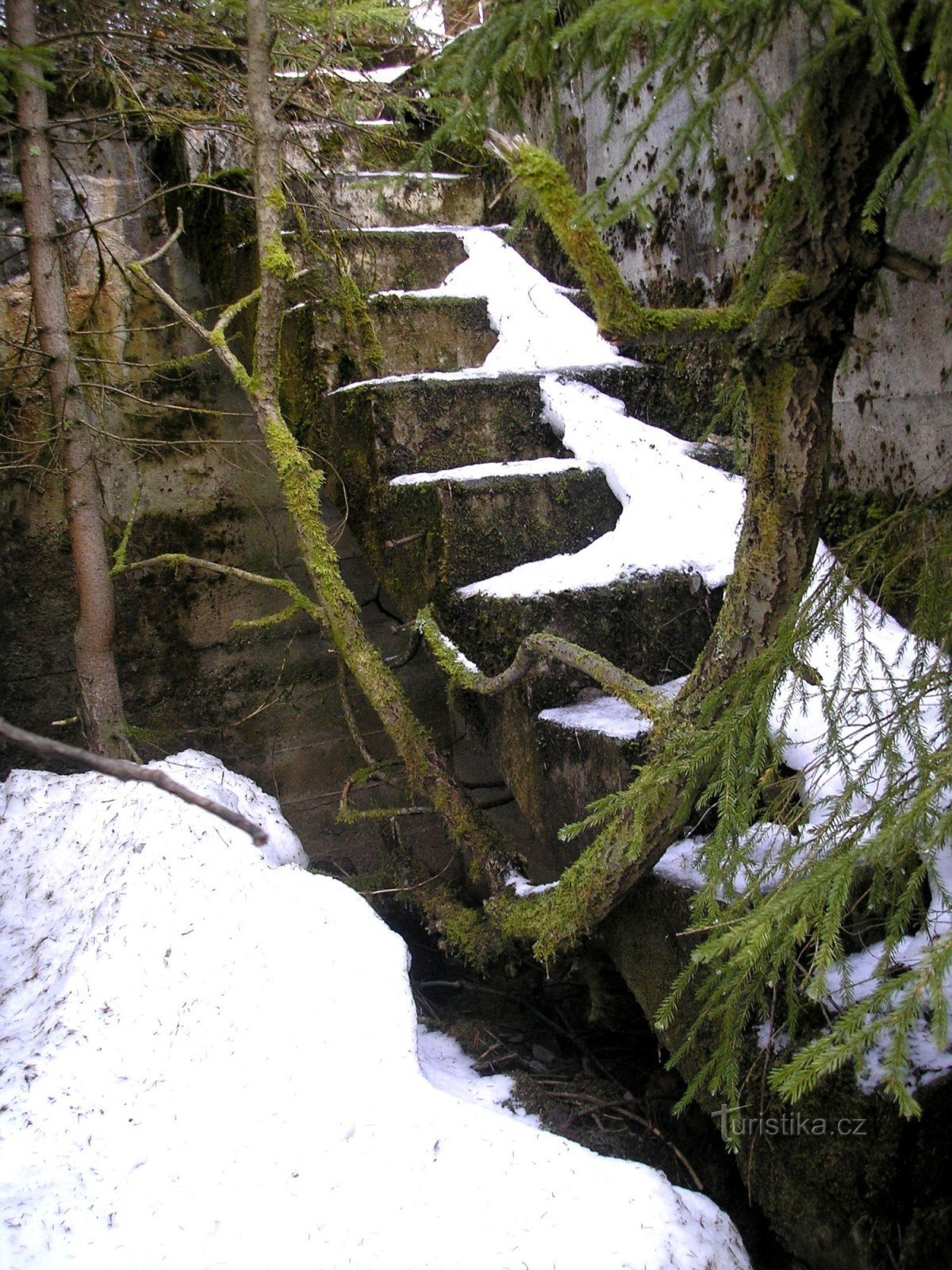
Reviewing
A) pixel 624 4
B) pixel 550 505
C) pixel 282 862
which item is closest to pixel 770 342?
pixel 624 4

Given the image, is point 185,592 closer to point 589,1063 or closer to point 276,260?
point 276,260

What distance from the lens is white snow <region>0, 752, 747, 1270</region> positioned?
1687 millimetres

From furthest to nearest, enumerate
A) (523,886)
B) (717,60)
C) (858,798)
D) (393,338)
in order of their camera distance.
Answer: (393,338) < (523,886) < (858,798) < (717,60)

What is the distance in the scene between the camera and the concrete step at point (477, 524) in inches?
118

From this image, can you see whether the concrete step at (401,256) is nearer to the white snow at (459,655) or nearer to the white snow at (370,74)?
the white snow at (370,74)

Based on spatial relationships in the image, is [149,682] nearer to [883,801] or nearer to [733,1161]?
[733,1161]

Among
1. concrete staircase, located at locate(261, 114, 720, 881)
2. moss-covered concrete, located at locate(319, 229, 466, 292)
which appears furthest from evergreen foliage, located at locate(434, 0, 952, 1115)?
moss-covered concrete, located at locate(319, 229, 466, 292)

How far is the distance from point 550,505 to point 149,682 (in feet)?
7.20

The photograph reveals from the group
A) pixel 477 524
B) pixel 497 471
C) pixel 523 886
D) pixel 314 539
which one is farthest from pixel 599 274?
pixel 523 886

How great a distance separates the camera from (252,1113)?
190 centimetres

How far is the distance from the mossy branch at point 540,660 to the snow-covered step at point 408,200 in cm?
215

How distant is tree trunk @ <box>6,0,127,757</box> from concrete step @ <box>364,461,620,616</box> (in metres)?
1.01

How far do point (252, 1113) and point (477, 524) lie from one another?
6.09 feet

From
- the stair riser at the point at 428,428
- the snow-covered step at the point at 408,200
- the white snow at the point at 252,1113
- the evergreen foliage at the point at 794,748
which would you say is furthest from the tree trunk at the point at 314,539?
the snow-covered step at the point at 408,200
